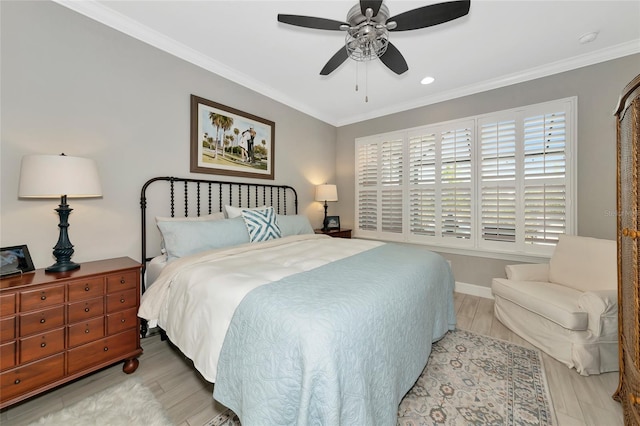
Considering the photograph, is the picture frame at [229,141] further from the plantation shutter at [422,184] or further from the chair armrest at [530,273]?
the chair armrest at [530,273]

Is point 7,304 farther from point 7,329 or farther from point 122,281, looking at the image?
point 122,281

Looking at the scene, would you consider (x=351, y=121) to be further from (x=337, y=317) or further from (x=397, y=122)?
(x=337, y=317)

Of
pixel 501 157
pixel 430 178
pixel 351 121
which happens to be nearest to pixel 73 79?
pixel 351 121

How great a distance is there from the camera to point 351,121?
4.44 metres

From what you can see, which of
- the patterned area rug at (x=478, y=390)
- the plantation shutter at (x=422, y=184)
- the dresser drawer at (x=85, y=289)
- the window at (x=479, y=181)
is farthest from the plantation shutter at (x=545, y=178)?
the dresser drawer at (x=85, y=289)

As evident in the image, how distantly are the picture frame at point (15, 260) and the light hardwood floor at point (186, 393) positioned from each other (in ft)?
2.66

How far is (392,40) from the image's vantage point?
2.37 meters

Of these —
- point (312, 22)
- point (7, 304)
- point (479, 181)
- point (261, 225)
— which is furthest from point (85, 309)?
point (479, 181)

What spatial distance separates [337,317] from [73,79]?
8.53 ft

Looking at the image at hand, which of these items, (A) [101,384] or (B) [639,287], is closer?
(B) [639,287]

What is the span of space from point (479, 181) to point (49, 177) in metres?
4.07

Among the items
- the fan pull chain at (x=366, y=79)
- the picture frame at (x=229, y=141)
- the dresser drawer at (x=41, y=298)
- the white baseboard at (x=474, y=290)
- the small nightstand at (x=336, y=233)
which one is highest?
the fan pull chain at (x=366, y=79)

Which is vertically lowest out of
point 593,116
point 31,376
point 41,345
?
point 31,376

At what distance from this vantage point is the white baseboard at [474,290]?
323 centimetres
